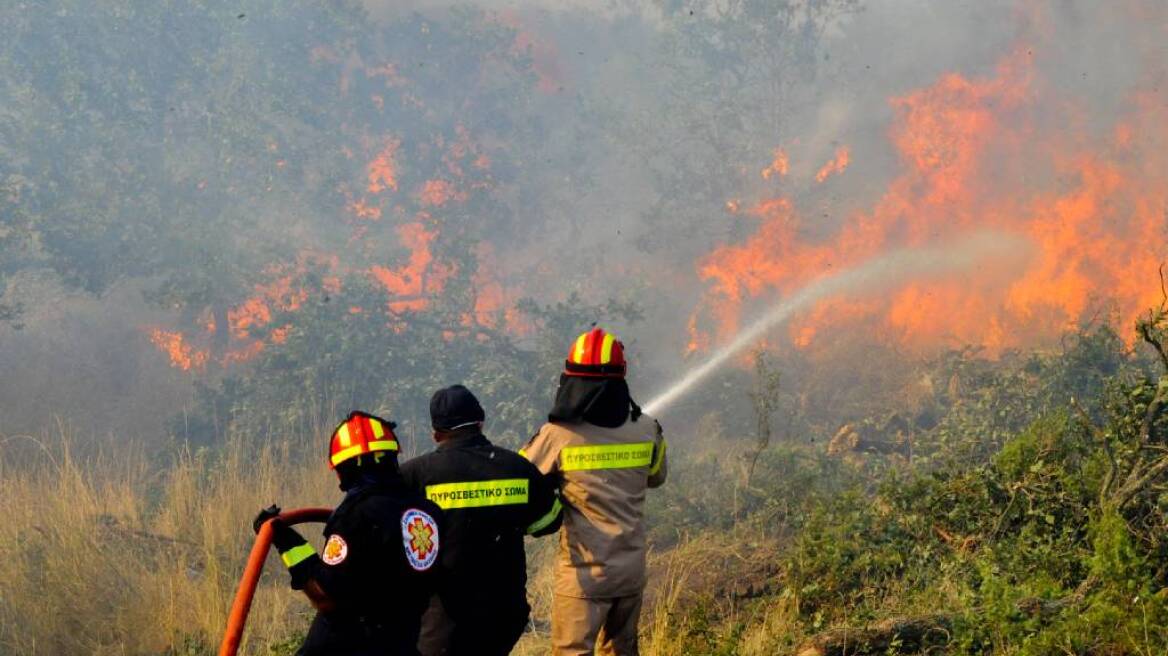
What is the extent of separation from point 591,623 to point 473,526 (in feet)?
2.80

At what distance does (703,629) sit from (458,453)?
211cm

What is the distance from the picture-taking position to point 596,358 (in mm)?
5004

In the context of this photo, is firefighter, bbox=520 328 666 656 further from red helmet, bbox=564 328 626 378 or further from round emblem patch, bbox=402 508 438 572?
round emblem patch, bbox=402 508 438 572

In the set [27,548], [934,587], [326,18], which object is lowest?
[934,587]

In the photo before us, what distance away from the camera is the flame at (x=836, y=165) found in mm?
20594

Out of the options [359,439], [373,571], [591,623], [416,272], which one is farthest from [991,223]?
[373,571]

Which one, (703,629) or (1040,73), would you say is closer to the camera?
(703,629)

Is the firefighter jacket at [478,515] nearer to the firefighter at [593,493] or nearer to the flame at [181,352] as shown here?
the firefighter at [593,493]

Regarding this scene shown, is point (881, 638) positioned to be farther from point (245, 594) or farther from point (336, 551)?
point (245, 594)

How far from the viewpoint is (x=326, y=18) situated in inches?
757

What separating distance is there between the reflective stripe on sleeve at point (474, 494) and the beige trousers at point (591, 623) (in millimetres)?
709

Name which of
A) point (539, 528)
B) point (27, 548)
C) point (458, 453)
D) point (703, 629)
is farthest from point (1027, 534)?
point (27, 548)

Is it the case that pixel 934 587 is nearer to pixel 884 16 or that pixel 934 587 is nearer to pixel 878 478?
pixel 878 478

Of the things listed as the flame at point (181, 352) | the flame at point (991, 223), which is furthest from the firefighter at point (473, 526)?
the flame at point (181, 352)
